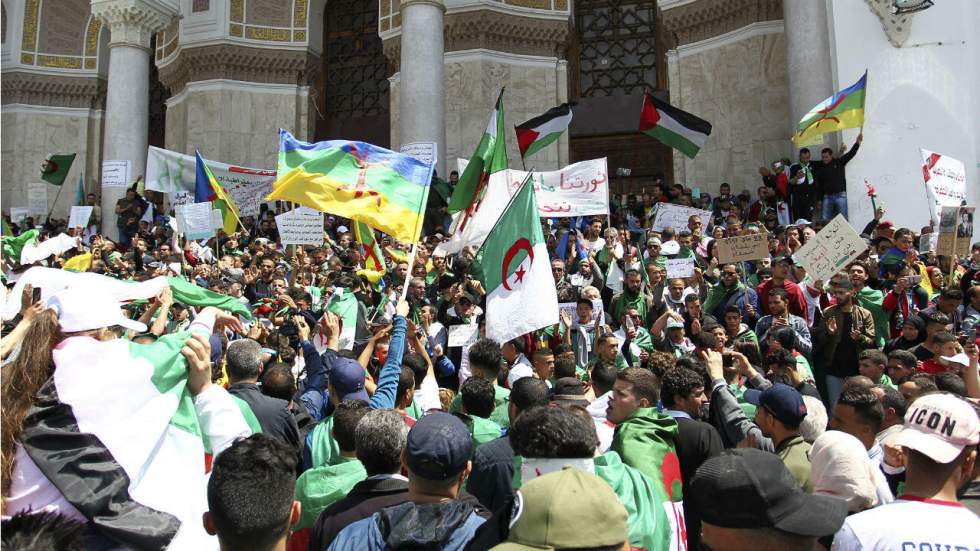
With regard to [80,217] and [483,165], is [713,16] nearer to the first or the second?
[483,165]

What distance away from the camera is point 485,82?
59.9ft

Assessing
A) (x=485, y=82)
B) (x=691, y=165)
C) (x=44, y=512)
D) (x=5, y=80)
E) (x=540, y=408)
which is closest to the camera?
(x=44, y=512)

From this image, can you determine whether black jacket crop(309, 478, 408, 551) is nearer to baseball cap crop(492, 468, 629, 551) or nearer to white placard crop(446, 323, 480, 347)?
baseball cap crop(492, 468, 629, 551)

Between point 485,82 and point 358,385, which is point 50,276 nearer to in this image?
point 358,385

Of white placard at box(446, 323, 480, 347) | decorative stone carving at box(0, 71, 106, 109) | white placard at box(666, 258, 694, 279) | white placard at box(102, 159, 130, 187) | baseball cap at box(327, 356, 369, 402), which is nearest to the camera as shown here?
baseball cap at box(327, 356, 369, 402)

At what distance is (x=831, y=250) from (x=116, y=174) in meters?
14.9

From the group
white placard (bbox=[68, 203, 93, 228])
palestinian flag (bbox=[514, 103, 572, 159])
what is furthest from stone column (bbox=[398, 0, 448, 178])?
white placard (bbox=[68, 203, 93, 228])

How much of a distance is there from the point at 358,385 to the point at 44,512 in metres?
2.42

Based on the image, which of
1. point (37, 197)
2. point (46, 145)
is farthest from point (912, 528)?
point (46, 145)

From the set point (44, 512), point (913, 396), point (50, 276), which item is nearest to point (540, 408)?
point (44, 512)

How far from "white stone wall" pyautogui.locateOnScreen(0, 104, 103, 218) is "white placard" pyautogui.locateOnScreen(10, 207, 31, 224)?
79cm

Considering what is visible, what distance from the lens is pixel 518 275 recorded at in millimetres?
6207

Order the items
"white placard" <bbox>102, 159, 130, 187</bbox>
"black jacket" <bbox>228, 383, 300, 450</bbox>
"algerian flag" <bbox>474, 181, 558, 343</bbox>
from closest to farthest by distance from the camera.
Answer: "black jacket" <bbox>228, 383, 300, 450</bbox>, "algerian flag" <bbox>474, 181, 558, 343</bbox>, "white placard" <bbox>102, 159, 130, 187</bbox>

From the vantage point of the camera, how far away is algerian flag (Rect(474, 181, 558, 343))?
6090mm
